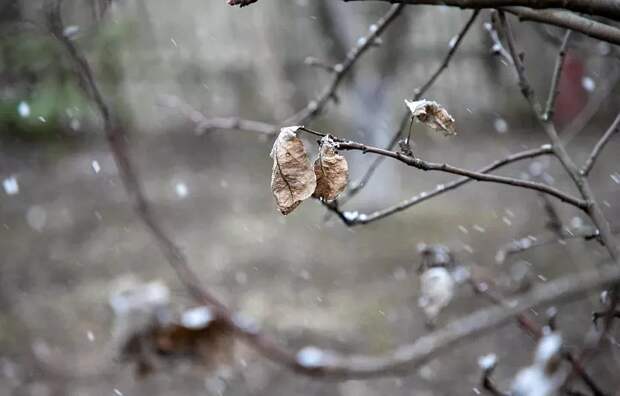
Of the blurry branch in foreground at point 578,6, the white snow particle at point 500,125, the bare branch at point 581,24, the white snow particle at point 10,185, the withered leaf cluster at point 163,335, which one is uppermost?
the blurry branch in foreground at point 578,6

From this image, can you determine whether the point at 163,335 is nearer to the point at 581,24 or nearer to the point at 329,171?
the point at 329,171

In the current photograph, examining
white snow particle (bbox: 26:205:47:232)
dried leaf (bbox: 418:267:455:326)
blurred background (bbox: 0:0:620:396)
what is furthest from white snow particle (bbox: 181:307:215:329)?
white snow particle (bbox: 26:205:47:232)

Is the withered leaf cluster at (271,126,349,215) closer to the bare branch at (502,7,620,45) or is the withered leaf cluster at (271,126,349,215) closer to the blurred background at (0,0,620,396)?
the bare branch at (502,7,620,45)

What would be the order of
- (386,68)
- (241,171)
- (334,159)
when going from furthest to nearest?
1. (241,171)
2. (386,68)
3. (334,159)

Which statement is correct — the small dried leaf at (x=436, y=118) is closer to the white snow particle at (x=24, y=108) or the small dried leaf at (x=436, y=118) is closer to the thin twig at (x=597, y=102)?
the thin twig at (x=597, y=102)

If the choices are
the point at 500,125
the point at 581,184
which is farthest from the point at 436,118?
the point at 500,125

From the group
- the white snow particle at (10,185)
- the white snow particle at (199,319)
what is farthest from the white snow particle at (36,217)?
the white snow particle at (199,319)

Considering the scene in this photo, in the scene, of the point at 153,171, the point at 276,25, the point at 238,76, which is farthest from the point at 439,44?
the point at 153,171

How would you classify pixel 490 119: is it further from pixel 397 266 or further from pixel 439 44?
pixel 397 266
